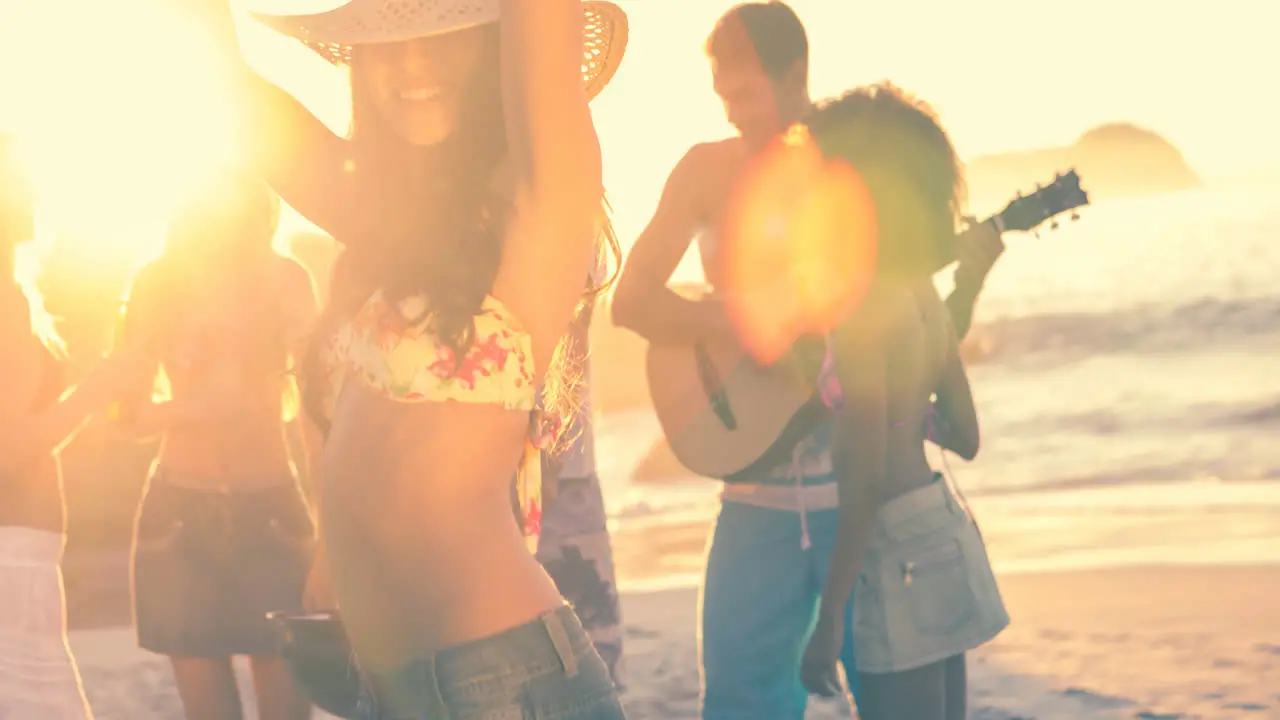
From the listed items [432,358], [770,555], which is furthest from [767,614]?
[432,358]

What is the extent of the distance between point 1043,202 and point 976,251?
33 cm

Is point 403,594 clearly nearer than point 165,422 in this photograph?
Yes

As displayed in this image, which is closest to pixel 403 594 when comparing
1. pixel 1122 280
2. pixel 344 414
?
pixel 344 414

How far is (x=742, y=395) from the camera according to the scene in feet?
13.5

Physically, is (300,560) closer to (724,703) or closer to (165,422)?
(165,422)

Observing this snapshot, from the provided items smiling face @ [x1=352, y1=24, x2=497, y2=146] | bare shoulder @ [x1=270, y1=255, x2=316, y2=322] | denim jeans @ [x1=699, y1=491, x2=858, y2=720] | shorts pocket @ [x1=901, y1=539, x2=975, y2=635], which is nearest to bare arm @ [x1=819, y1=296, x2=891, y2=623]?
shorts pocket @ [x1=901, y1=539, x2=975, y2=635]

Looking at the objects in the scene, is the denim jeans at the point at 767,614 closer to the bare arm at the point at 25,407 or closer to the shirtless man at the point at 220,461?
the shirtless man at the point at 220,461

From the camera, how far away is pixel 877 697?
3.14 metres

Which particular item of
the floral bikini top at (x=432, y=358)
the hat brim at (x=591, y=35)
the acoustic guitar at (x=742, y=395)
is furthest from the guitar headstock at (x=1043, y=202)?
the floral bikini top at (x=432, y=358)

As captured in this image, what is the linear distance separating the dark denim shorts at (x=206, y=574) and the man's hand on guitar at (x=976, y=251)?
1.87m

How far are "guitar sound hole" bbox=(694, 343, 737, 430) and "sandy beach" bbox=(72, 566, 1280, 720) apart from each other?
1969 millimetres

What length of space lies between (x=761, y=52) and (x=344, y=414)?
7.48ft

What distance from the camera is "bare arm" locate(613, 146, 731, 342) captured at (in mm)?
4207

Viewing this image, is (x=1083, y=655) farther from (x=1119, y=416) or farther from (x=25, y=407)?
(x=1119, y=416)
